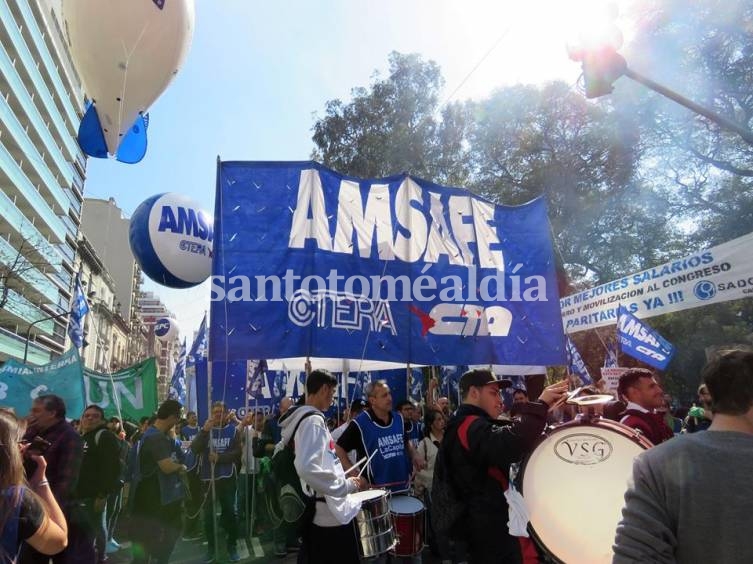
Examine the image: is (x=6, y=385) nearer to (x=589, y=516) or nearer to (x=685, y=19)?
(x=589, y=516)

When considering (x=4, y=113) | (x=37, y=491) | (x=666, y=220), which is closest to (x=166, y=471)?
(x=37, y=491)

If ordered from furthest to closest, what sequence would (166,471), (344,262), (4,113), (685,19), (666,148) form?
(4,113), (666,148), (685,19), (344,262), (166,471)

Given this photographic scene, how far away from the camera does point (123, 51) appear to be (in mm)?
6484

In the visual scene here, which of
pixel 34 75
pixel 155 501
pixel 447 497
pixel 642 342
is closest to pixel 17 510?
pixel 447 497

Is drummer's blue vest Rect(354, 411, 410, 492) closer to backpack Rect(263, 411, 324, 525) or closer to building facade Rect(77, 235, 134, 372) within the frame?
backpack Rect(263, 411, 324, 525)

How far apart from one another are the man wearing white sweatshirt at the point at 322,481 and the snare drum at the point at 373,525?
5cm

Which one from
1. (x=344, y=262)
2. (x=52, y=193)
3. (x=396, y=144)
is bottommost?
(x=344, y=262)

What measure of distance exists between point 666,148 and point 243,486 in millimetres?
20938

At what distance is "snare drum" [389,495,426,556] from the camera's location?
4527mm

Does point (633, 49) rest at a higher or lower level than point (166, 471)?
higher

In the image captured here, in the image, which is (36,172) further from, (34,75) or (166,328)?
(166,328)

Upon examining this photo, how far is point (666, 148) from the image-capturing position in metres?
22.7

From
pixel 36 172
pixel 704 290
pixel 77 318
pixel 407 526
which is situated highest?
pixel 36 172

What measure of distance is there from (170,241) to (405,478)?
15.1ft
